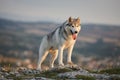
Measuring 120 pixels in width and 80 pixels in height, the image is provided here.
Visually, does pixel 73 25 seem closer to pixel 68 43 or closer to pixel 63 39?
pixel 63 39

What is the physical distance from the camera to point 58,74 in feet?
73.2

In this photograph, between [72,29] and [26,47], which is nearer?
[72,29]

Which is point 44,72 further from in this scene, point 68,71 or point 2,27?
point 2,27

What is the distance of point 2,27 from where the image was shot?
7190 inches

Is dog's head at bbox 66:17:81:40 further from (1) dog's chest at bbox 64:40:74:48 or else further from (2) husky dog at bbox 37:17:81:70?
(1) dog's chest at bbox 64:40:74:48

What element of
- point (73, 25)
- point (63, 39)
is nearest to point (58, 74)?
point (73, 25)

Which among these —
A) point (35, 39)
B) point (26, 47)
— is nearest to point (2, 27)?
point (35, 39)

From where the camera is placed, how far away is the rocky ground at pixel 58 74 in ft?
70.3

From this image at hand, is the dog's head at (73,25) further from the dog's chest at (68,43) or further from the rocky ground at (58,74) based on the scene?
the rocky ground at (58,74)

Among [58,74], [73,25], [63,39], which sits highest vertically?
[73,25]

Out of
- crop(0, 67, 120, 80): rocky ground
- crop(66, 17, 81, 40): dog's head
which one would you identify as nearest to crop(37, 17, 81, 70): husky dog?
crop(66, 17, 81, 40): dog's head

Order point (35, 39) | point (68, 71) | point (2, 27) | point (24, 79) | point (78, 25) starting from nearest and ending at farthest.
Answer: point (24, 79)
point (68, 71)
point (78, 25)
point (35, 39)
point (2, 27)

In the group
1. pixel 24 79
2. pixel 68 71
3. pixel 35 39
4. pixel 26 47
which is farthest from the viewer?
pixel 35 39

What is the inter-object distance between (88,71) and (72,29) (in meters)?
3.49
